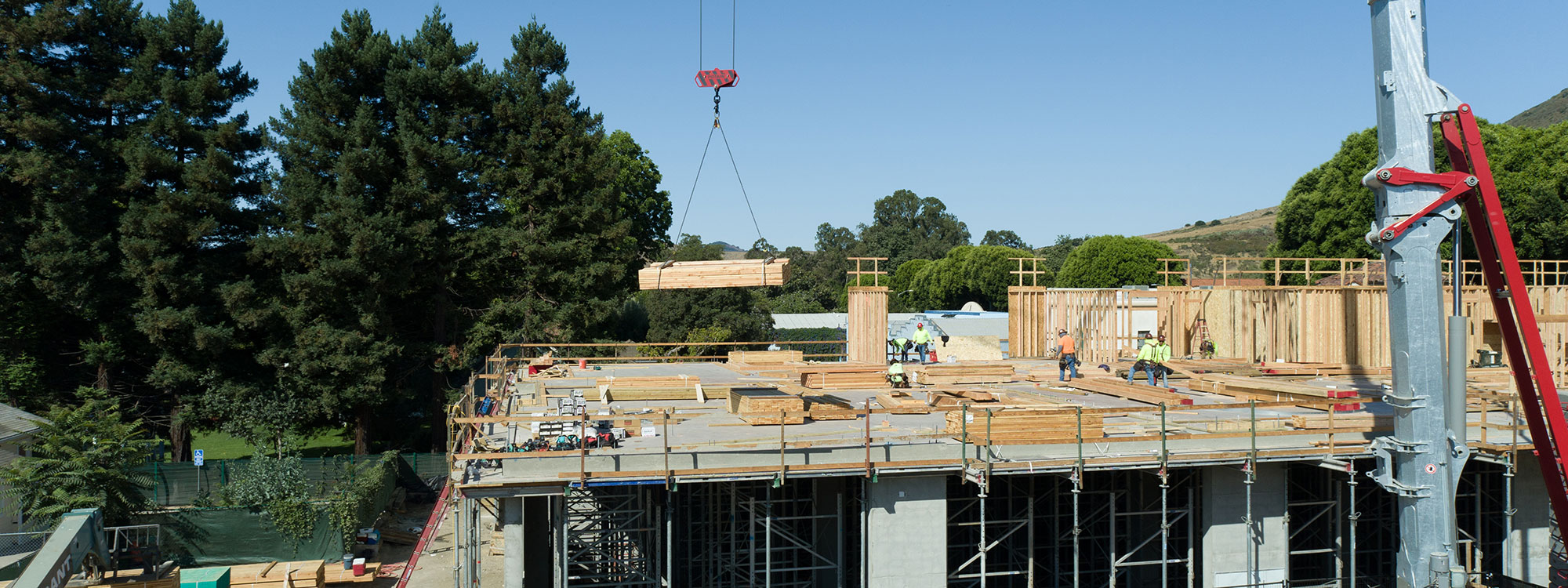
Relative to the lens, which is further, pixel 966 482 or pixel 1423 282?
pixel 966 482

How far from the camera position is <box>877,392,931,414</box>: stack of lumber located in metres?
19.1

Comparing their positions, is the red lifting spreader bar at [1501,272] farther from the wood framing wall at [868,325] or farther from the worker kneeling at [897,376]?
the wood framing wall at [868,325]

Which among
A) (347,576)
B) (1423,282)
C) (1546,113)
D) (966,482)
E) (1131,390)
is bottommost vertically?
(347,576)

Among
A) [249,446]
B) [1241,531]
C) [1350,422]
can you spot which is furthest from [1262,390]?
[249,446]

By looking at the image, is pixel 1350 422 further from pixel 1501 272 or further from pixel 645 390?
pixel 645 390

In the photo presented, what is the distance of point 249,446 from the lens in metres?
37.8

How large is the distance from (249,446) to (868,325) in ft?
79.4

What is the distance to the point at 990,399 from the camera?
67.4ft

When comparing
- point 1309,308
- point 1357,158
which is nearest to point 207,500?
point 1309,308

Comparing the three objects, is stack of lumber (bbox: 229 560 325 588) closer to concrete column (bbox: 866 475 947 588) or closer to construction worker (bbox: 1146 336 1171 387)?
concrete column (bbox: 866 475 947 588)

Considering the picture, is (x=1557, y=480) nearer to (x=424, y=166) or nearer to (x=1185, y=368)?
(x=1185, y=368)

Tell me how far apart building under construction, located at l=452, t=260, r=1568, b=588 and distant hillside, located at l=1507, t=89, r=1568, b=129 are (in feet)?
453

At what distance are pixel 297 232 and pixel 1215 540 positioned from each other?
1122 inches

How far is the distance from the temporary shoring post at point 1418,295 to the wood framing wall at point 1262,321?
563 inches
